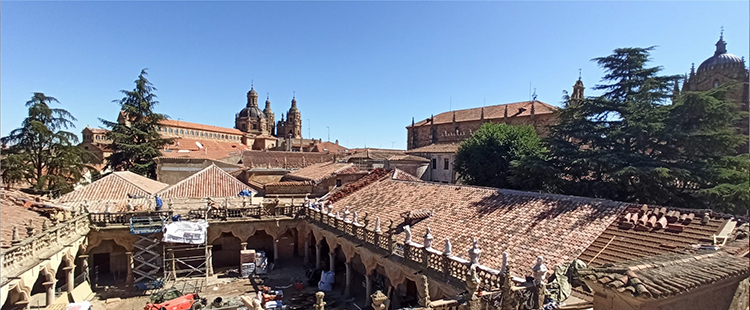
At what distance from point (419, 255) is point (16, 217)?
64.4ft

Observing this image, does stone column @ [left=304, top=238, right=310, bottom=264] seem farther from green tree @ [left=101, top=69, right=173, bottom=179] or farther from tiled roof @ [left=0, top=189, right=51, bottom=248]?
green tree @ [left=101, top=69, right=173, bottom=179]

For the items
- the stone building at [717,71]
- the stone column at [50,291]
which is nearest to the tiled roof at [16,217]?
the stone column at [50,291]

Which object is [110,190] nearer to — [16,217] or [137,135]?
[16,217]

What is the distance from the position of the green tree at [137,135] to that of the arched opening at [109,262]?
18828 millimetres

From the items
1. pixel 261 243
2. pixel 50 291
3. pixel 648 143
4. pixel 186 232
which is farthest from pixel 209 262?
pixel 648 143

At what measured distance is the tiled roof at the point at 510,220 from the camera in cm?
1170

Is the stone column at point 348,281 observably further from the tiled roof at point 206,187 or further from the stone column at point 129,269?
the tiled roof at point 206,187

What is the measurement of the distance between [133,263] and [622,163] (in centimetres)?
2777

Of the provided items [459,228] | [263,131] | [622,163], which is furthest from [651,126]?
[263,131]

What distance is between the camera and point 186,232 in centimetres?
1984

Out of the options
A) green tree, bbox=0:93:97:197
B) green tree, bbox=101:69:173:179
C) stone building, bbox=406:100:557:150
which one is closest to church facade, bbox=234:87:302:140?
stone building, bbox=406:100:557:150

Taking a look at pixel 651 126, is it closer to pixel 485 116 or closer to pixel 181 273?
pixel 181 273

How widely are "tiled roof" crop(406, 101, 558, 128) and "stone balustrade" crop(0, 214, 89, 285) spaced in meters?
43.5

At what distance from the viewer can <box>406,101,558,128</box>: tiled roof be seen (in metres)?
46.2
